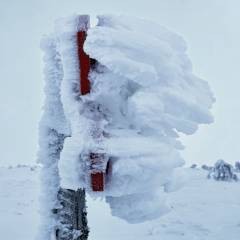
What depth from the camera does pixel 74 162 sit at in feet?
7.44

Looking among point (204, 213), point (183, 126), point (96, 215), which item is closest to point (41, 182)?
point (183, 126)

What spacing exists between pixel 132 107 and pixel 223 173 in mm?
19048

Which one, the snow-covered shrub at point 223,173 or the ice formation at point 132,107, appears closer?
the ice formation at point 132,107

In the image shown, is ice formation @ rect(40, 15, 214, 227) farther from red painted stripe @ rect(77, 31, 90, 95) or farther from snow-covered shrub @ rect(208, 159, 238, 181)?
snow-covered shrub @ rect(208, 159, 238, 181)

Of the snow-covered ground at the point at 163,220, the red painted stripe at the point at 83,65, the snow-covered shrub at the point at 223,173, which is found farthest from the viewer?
the snow-covered shrub at the point at 223,173

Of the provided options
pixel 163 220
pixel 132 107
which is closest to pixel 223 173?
pixel 163 220

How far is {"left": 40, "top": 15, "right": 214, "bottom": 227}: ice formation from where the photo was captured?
2307mm

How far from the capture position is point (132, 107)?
7.76 feet

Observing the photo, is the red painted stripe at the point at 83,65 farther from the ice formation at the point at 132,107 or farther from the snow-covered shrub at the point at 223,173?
the snow-covered shrub at the point at 223,173

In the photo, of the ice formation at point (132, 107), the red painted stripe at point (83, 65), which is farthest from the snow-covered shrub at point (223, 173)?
the red painted stripe at point (83, 65)

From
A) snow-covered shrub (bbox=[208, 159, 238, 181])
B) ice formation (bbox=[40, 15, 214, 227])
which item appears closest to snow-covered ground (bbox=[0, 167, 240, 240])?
snow-covered shrub (bbox=[208, 159, 238, 181])

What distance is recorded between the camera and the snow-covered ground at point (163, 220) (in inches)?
353

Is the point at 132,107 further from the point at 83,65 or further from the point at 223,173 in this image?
the point at 223,173

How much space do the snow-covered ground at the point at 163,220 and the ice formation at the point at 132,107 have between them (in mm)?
5841
